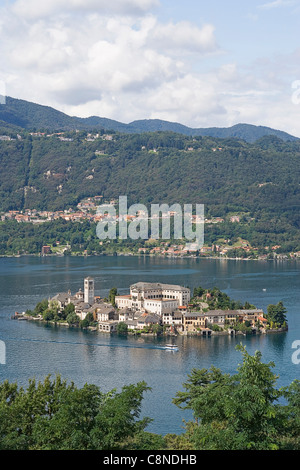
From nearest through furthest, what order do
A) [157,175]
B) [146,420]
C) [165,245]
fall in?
1. [146,420]
2. [165,245]
3. [157,175]

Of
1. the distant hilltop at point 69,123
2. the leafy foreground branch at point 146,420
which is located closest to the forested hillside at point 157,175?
the distant hilltop at point 69,123

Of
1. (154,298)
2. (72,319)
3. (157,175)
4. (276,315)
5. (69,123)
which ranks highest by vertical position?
(69,123)

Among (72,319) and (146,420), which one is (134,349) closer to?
(72,319)

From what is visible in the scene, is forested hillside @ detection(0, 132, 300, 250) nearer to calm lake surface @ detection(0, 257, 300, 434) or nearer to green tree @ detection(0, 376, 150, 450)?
calm lake surface @ detection(0, 257, 300, 434)

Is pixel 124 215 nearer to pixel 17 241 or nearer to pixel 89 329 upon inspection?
pixel 17 241

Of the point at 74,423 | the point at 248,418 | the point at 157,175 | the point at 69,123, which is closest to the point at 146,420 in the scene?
the point at 74,423

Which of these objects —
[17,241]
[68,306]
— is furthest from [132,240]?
[68,306]
